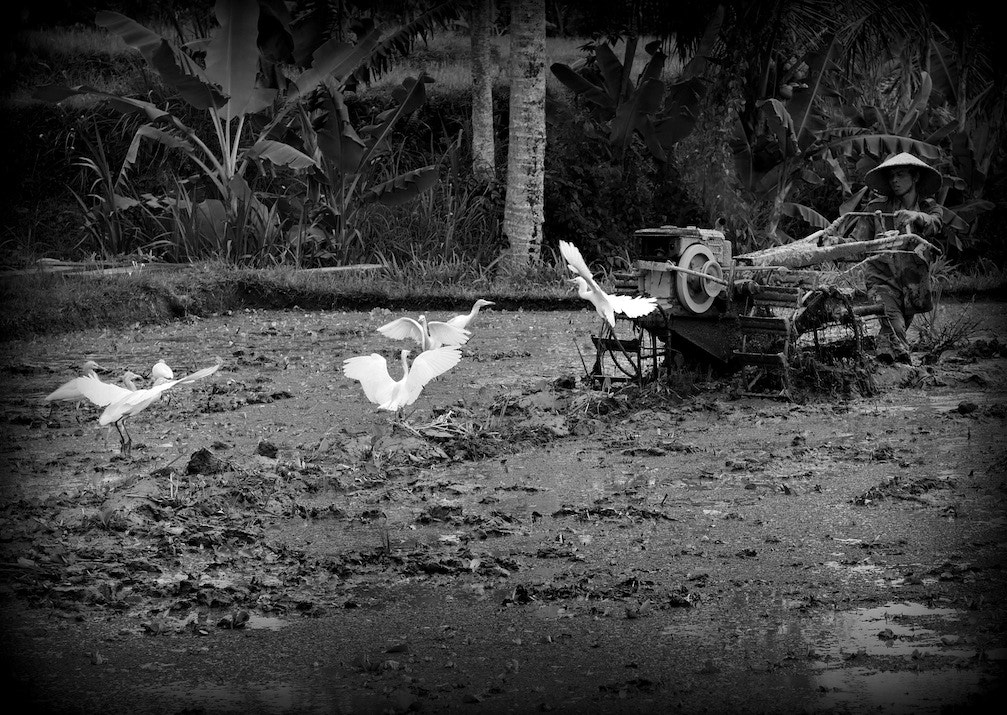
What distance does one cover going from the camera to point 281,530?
5.39 meters

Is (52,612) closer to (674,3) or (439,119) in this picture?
(674,3)

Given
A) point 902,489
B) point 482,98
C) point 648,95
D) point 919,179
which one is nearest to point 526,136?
point 648,95

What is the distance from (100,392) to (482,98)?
9755 mm

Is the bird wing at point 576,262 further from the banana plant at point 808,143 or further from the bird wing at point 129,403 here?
the banana plant at point 808,143

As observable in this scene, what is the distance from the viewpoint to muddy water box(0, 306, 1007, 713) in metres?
3.72

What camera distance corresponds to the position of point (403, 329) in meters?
7.18

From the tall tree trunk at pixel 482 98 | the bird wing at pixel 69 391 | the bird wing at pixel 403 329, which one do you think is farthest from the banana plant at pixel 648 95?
the bird wing at pixel 69 391

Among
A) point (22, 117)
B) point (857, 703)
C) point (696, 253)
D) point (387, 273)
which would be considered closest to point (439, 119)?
point (387, 273)

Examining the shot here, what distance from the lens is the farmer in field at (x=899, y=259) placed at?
8.89 metres

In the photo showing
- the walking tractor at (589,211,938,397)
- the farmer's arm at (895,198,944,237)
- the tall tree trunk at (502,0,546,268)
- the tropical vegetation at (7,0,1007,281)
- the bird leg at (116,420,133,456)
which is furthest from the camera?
the tropical vegetation at (7,0,1007,281)

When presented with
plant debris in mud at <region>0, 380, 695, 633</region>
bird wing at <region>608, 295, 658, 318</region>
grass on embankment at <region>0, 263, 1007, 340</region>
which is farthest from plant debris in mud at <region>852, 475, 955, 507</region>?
grass on embankment at <region>0, 263, 1007, 340</region>

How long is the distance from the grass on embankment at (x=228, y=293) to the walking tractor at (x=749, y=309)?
4.42m

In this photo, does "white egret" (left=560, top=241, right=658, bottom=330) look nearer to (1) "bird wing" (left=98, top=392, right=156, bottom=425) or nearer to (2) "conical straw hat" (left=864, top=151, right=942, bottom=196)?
(1) "bird wing" (left=98, top=392, right=156, bottom=425)

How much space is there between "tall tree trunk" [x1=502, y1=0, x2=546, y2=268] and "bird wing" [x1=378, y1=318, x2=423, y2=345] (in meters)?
6.14
